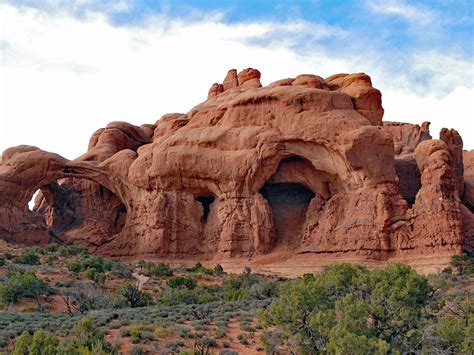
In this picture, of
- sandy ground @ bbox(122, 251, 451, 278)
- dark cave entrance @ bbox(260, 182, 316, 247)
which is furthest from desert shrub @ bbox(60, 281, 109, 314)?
dark cave entrance @ bbox(260, 182, 316, 247)

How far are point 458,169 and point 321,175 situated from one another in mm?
9048

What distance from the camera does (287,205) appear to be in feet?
161

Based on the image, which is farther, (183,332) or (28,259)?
(28,259)

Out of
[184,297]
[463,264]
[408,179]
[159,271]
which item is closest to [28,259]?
[159,271]

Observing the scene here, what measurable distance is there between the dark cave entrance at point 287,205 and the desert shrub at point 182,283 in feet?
35.4

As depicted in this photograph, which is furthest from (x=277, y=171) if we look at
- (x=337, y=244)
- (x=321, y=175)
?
(x=337, y=244)

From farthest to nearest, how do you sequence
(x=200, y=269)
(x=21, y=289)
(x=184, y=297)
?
(x=200, y=269), (x=184, y=297), (x=21, y=289)

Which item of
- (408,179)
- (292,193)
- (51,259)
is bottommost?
(51,259)

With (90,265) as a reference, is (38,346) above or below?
below

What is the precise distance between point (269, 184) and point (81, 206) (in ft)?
46.3

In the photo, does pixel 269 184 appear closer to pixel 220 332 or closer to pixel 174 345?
pixel 220 332

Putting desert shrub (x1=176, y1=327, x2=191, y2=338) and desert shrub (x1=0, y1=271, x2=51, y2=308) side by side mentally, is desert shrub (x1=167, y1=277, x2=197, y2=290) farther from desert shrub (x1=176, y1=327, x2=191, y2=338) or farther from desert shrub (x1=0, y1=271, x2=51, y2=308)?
desert shrub (x1=176, y1=327, x2=191, y2=338)

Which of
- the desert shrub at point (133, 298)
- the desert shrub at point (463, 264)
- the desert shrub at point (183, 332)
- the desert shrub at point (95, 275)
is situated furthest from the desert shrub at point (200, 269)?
the desert shrub at point (183, 332)

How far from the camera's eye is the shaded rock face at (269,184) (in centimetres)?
4281
